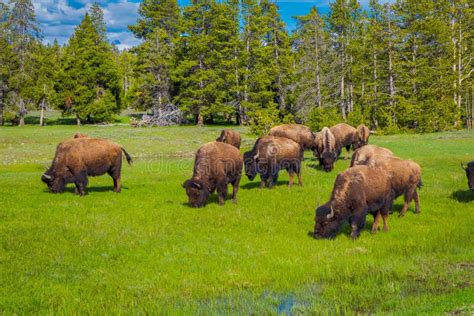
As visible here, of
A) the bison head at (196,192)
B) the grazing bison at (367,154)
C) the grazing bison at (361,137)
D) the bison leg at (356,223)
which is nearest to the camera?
the bison leg at (356,223)

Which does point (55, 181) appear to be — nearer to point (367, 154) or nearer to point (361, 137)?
point (367, 154)

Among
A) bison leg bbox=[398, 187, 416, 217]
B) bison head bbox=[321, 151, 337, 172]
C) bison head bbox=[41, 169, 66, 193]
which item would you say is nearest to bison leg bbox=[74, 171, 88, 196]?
bison head bbox=[41, 169, 66, 193]

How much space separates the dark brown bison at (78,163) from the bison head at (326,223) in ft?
33.2

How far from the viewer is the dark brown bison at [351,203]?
12.1 meters

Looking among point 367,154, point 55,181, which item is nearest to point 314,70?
point 367,154

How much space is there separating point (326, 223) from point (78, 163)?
10641 millimetres

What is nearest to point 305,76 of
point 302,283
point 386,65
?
point 386,65

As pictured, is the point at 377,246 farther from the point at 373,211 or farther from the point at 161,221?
the point at 161,221

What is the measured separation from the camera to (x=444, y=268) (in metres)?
9.59

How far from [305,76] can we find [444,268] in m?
58.5

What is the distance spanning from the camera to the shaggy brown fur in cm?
1479

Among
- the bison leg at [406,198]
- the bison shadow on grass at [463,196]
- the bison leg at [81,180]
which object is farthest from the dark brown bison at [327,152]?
the bison leg at [81,180]

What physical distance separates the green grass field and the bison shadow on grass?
0.25ft

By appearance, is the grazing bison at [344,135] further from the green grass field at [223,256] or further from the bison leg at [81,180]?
the bison leg at [81,180]
